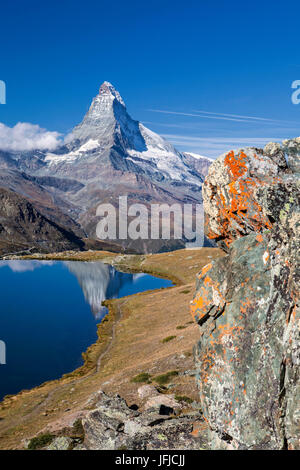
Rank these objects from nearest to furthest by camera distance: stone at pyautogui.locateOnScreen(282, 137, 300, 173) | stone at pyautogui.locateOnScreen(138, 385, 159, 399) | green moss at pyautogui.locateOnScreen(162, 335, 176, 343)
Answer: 1. stone at pyautogui.locateOnScreen(282, 137, 300, 173)
2. stone at pyautogui.locateOnScreen(138, 385, 159, 399)
3. green moss at pyautogui.locateOnScreen(162, 335, 176, 343)

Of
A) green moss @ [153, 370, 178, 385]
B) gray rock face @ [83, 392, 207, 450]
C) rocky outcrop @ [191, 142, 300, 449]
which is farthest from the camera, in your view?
green moss @ [153, 370, 178, 385]

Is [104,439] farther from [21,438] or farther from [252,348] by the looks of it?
[21,438]

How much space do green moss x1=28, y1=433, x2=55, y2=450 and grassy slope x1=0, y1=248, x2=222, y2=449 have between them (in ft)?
5.23

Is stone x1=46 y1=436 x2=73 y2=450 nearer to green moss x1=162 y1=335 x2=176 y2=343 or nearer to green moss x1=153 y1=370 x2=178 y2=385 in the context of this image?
green moss x1=153 y1=370 x2=178 y2=385

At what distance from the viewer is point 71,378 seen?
47938 millimetres

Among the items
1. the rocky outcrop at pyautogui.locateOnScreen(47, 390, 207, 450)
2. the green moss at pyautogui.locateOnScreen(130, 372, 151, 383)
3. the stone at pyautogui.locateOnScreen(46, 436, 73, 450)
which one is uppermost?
the rocky outcrop at pyautogui.locateOnScreen(47, 390, 207, 450)

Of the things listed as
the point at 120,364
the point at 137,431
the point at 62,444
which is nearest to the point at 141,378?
the point at 120,364

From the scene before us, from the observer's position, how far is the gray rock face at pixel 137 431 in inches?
635

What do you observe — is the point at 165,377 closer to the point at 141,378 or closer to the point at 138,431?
the point at 141,378

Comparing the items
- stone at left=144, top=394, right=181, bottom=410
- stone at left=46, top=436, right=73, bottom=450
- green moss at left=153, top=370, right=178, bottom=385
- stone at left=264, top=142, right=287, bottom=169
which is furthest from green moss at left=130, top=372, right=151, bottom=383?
stone at left=264, top=142, right=287, bottom=169

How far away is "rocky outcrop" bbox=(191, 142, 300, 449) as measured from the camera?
12227 mm

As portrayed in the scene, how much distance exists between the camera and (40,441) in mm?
24500

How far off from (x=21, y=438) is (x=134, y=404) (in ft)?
32.6
